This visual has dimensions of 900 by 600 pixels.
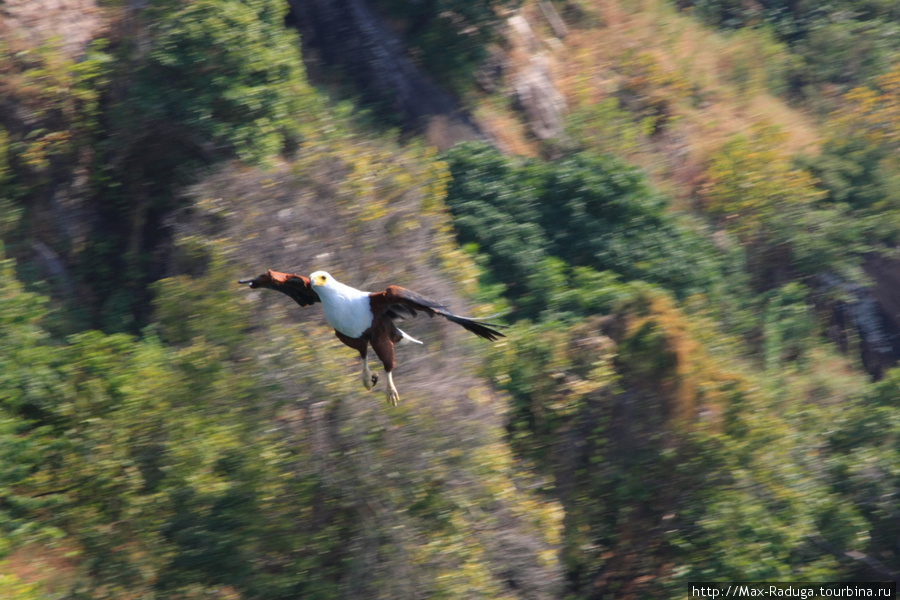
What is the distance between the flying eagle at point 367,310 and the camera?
7809mm

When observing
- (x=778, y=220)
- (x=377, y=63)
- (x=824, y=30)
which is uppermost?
(x=377, y=63)

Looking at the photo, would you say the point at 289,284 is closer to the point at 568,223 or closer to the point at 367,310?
the point at 367,310

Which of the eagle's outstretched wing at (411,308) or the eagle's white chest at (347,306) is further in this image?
the eagle's white chest at (347,306)

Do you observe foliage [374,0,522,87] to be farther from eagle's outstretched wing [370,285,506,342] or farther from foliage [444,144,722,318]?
eagle's outstretched wing [370,285,506,342]

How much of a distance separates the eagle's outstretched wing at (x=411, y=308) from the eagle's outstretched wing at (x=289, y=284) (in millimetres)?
795

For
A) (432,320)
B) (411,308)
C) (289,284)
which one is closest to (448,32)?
(432,320)

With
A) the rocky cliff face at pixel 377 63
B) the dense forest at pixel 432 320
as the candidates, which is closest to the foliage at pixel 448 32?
the dense forest at pixel 432 320

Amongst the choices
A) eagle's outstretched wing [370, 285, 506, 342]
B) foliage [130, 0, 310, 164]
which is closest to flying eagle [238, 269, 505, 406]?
eagle's outstretched wing [370, 285, 506, 342]

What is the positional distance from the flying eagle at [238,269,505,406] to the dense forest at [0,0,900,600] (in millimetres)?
2202

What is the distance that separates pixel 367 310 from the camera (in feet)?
26.7

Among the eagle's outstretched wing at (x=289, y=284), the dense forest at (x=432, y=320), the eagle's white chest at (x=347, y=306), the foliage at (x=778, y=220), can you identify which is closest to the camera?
the eagle's white chest at (x=347, y=306)

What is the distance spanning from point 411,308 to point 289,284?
4.27 ft

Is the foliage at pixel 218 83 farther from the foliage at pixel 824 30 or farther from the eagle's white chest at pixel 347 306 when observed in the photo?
the foliage at pixel 824 30

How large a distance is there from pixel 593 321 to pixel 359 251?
4347mm
